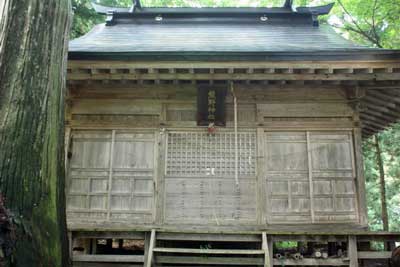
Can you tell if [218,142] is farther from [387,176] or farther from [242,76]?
[387,176]

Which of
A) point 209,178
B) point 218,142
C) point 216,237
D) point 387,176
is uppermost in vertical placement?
point 218,142

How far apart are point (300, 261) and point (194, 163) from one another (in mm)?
2447

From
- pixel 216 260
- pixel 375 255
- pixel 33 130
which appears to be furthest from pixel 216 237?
pixel 33 130

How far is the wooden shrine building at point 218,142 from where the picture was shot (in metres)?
5.11

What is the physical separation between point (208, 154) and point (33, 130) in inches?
135

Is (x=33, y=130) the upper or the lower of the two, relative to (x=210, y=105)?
lower

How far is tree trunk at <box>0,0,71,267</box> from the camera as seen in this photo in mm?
2758

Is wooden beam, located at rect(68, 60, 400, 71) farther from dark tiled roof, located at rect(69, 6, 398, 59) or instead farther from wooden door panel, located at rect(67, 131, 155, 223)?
wooden door panel, located at rect(67, 131, 155, 223)

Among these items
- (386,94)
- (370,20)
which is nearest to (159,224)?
(386,94)

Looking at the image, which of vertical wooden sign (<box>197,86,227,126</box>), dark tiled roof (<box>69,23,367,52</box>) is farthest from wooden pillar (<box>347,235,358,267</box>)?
dark tiled roof (<box>69,23,367,52</box>)

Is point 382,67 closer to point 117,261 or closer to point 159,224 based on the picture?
point 159,224

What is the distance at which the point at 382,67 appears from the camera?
504 centimetres

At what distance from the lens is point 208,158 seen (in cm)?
586

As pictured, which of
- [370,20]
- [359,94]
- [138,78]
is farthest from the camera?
[370,20]
